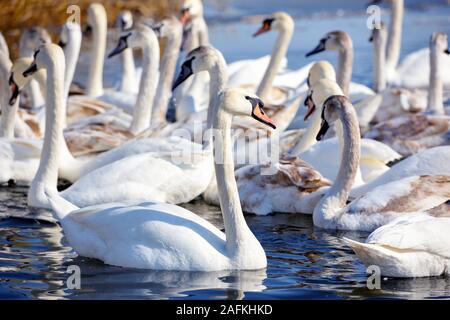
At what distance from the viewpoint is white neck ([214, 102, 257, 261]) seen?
7.93 meters

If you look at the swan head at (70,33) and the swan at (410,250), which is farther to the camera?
the swan head at (70,33)

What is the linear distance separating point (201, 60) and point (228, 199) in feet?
11.2

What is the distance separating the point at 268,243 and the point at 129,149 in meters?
2.42

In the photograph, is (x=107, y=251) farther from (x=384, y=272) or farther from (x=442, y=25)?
(x=442, y=25)

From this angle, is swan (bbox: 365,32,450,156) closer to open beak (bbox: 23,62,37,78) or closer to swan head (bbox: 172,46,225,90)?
swan head (bbox: 172,46,225,90)

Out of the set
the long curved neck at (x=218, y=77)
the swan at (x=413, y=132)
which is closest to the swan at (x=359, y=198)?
the long curved neck at (x=218, y=77)

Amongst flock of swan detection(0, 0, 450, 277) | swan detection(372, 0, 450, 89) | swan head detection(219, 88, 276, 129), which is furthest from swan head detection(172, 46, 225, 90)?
swan detection(372, 0, 450, 89)

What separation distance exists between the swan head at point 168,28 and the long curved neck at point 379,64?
3241 millimetres

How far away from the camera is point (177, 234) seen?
786cm

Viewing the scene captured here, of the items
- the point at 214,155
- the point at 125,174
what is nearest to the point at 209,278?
the point at 214,155

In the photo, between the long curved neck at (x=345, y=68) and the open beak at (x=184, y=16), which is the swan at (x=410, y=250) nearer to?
the long curved neck at (x=345, y=68)

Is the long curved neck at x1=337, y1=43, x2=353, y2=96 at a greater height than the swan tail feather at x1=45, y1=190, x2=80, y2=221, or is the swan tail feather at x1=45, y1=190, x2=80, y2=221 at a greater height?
the long curved neck at x1=337, y1=43, x2=353, y2=96

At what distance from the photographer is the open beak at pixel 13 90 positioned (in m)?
12.0

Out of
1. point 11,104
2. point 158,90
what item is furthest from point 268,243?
point 158,90
